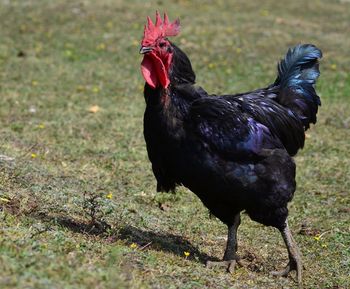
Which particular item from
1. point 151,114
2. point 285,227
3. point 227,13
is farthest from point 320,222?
point 227,13

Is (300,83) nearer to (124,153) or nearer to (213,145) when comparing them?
(213,145)

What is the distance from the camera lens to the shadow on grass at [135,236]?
6332mm

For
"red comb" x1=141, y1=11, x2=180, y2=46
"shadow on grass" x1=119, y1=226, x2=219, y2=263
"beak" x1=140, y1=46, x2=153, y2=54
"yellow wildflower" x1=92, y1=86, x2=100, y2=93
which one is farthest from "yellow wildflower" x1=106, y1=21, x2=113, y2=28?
"beak" x1=140, y1=46, x2=153, y2=54

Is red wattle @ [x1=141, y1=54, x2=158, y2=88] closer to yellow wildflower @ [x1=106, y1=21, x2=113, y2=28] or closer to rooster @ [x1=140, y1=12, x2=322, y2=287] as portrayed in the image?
rooster @ [x1=140, y1=12, x2=322, y2=287]

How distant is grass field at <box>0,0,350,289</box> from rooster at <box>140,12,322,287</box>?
616mm

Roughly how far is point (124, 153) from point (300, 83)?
3.61 m

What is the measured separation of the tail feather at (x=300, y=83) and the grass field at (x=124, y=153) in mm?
1438

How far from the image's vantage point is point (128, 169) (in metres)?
9.32

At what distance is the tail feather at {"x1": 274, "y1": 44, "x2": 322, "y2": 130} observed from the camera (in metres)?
6.82

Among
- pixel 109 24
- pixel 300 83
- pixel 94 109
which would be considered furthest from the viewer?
pixel 109 24

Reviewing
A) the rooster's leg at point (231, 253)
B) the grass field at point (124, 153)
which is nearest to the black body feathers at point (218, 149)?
the rooster's leg at point (231, 253)

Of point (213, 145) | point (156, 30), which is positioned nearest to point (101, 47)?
point (156, 30)

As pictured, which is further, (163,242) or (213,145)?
(163,242)

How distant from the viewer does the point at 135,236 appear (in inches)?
261
